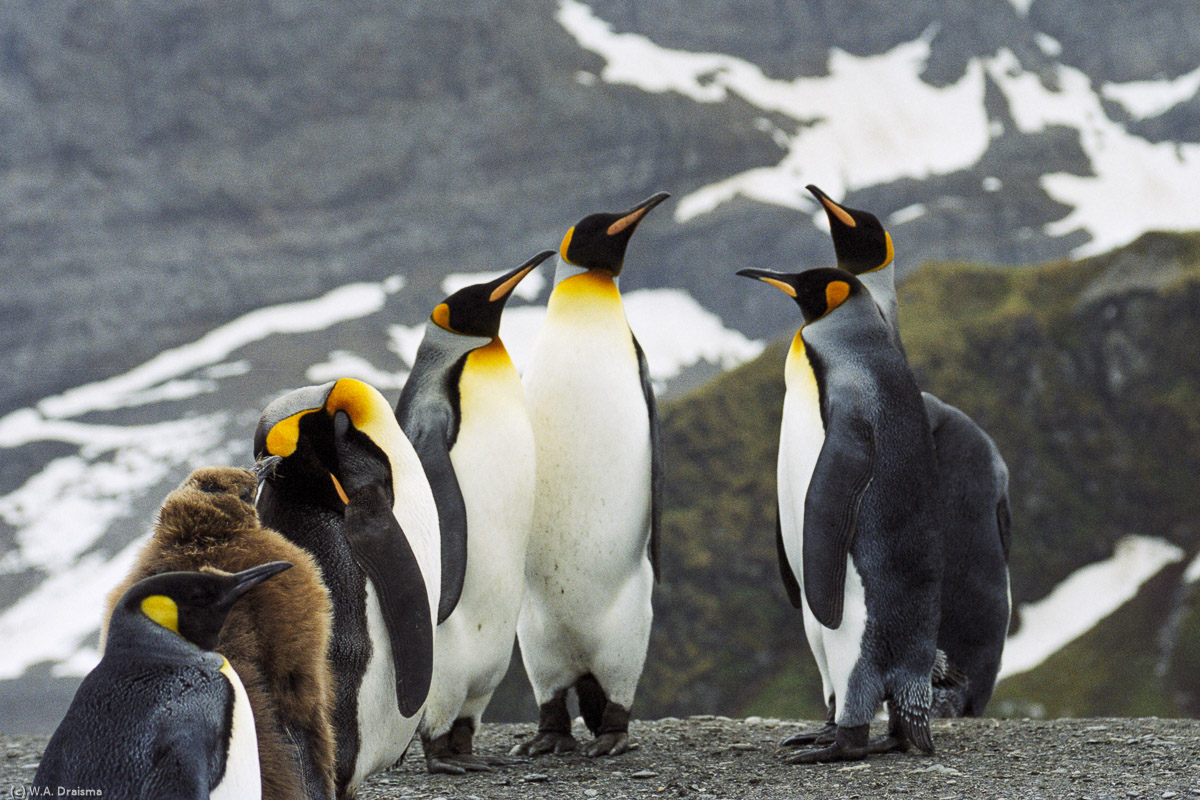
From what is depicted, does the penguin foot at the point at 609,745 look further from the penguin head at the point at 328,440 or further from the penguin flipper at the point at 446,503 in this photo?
the penguin head at the point at 328,440

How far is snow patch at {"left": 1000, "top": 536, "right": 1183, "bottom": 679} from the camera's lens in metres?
23.2

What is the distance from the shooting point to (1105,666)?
21188 millimetres

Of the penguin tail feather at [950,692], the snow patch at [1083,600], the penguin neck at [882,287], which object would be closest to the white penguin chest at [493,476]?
the penguin neck at [882,287]

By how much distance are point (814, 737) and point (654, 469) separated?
1.36 metres

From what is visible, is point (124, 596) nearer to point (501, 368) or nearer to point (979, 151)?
point (501, 368)

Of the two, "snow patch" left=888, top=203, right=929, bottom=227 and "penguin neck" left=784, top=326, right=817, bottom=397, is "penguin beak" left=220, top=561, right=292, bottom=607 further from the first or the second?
"snow patch" left=888, top=203, right=929, bottom=227

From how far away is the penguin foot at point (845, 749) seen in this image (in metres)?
4.46

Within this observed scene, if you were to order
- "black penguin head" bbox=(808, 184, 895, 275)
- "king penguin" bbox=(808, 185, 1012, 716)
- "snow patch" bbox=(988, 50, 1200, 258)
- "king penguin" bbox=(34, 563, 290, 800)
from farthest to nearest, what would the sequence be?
"snow patch" bbox=(988, 50, 1200, 258) → "king penguin" bbox=(808, 185, 1012, 716) → "black penguin head" bbox=(808, 184, 895, 275) → "king penguin" bbox=(34, 563, 290, 800)

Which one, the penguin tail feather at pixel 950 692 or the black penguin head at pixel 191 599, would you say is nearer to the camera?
the black penguin head at pixel 191 599

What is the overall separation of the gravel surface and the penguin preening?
13.6 inches

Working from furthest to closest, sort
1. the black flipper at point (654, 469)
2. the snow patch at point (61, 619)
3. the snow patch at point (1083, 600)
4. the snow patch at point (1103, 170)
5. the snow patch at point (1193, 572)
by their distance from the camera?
the snow patch at point (1103, 170) → the snow patch at point (61, 619) → the snow patch at point (1193, 572) → the snow patch at point (1083, 600) → the black flipper at point (654, 469)

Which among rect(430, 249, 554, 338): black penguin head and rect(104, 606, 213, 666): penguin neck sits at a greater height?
rect(430, 249, 554, 338): black penguin head

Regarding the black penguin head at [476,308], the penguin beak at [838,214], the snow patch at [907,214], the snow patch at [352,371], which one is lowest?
the black penguin head at [476,308]

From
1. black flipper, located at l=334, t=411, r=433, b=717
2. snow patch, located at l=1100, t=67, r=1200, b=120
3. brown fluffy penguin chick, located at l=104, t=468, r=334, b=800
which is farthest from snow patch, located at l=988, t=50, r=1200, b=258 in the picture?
brown fluffy penguin chick, located at l=104, t=468, r=334, b=800
